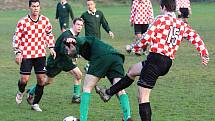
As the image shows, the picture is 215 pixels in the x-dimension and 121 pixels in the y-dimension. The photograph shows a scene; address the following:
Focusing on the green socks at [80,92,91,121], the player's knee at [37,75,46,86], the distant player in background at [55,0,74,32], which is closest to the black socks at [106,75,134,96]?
the green socks at [80,92,91,121]

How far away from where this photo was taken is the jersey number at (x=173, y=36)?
768cm

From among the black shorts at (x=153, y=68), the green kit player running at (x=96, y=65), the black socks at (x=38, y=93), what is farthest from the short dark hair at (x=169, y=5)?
the black socks at (x=38, y=93)

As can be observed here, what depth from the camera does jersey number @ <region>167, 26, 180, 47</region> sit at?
→ 7.68 meters

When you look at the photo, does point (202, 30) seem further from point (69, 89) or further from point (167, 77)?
point (69, 89)

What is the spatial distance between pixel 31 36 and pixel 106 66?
1939mm

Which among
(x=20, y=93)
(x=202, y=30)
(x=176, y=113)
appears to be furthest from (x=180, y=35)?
(x=202, y=30)

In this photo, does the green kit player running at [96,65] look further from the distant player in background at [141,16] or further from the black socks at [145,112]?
the distant player in background at [141,16]

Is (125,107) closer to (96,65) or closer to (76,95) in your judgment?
(96,65)

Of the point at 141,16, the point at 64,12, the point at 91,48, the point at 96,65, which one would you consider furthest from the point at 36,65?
the point at 64,12

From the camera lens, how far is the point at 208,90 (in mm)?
11711

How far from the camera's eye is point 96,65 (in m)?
8.30

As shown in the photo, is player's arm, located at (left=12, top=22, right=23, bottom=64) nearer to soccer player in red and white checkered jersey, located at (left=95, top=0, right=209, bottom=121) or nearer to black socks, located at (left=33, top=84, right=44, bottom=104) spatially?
black socks, located at (left=33, top=84, right=44, bottom=104)

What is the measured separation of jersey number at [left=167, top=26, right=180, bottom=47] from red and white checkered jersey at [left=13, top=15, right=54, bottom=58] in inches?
110

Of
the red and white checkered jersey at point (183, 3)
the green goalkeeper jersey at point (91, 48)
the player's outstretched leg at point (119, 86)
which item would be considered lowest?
the red and white checkered jersey at point (183, 3)
